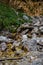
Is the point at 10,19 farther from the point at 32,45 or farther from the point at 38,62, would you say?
the point at 38,62

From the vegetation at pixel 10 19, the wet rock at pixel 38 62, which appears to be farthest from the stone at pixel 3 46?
the wet rock at pixel 38 62

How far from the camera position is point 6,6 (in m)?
11.4

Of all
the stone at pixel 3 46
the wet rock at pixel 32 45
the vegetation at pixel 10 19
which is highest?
the vegetation at pixel 10 19

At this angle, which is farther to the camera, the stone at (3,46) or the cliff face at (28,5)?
the cliff face at (28,5)

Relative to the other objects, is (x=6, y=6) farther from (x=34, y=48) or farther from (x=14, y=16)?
(x=34, y=48)

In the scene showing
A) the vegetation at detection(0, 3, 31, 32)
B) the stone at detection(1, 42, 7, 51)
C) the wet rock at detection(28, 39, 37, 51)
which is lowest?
the stone at detection(1, 42, 7, 51)

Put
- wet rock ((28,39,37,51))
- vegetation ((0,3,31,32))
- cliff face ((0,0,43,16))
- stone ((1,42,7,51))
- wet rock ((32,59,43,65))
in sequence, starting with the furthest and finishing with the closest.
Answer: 1. cliff face ((0,0,43,16))
2. vegetation ((0,3,31,32))
3. stone ((1,42,7,51))
4. wet rock ((28,39,37,51))
5. wet rock ((32,59,43,65))

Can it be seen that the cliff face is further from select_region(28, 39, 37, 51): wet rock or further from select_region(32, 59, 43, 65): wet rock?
select_region(32, 59, 43, 65): wet rock

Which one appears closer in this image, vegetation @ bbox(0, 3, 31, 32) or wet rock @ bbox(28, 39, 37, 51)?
wet rock @ bbox(28, 39, 37, 51)

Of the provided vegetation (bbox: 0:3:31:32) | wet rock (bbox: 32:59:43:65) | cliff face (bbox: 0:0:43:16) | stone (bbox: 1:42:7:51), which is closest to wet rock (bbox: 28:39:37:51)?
stone (bbox: 1:42:7:51)

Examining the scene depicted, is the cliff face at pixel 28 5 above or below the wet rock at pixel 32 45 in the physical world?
above

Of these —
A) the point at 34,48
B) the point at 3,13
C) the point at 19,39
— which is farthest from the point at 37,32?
the point at 3,13

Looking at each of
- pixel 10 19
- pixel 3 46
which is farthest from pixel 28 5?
pixel 3 46

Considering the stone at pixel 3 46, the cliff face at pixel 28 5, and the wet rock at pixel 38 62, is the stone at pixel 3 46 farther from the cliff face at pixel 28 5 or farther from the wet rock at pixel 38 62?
the cliff face at pixel 28 5
